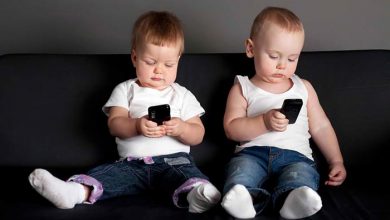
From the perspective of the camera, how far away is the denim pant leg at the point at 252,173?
5.15 feet

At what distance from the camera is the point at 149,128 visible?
1.67 m

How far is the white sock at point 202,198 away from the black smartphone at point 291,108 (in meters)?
0.31

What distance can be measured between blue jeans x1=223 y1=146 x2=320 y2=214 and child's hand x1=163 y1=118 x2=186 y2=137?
0.63 ft

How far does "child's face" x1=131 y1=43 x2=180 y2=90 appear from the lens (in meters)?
1.76

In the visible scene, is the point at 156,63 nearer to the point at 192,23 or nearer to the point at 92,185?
the point at 92,185

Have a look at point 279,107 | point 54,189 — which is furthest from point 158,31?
point 54,189

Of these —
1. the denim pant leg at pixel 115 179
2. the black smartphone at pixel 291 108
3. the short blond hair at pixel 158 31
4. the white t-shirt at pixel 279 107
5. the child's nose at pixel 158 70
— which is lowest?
the denim pant leg at pixel 115 179

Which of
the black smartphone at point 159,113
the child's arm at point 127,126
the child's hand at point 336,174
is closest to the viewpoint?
the black smartphone at point 159,113

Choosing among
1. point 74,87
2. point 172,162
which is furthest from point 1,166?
point 172,162

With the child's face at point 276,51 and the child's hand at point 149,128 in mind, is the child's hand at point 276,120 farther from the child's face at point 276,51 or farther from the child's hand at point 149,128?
the child's hand at point 149,128

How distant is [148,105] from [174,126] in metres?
0.18

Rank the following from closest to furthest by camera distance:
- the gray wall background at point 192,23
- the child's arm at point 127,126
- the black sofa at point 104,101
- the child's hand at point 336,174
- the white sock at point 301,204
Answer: the white sock at point 301,204, the child's arm at point 127,126, the child's hand at point 336,174, the black sofa at point 104,101, the gray wall background at point 192,23

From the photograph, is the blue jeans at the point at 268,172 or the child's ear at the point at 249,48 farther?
the child's ear at the point at 249,48

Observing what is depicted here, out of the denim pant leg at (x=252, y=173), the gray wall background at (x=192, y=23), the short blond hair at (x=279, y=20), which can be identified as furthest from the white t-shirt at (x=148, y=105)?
the gray wall background at (x=192, y=23)
